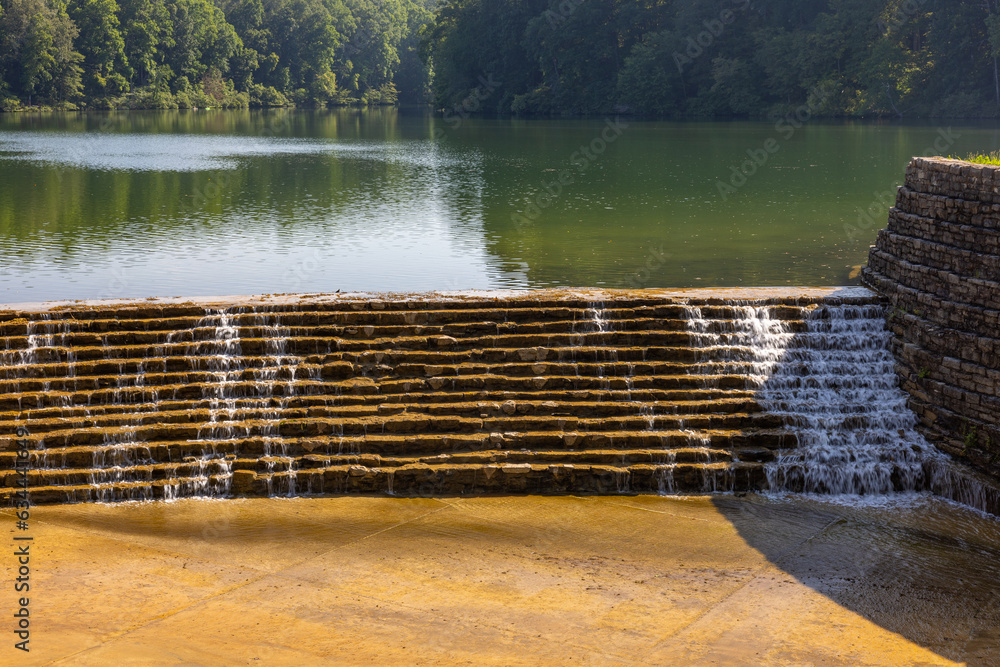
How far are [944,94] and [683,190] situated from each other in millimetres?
39380

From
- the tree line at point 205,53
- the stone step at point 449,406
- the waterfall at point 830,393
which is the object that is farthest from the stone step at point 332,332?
the tree line at point 205,53

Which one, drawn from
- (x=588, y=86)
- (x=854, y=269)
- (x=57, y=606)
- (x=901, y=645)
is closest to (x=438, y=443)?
(x=57, y=606)

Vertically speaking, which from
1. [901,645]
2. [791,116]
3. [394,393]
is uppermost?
[791,116]

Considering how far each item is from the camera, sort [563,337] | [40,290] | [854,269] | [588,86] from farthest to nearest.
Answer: [588,86]
[854,269]
[40,290]
[563,337]

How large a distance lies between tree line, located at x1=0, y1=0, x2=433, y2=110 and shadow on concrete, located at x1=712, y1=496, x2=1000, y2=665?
3596 inches

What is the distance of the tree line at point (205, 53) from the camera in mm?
89438

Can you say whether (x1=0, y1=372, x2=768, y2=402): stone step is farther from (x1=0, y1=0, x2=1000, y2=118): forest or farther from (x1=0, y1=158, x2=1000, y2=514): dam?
(x1=0, y1=0, x2=1000, y2=118): forest

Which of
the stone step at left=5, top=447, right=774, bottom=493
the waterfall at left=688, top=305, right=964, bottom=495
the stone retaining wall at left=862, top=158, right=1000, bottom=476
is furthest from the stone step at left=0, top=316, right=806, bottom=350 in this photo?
the stone step at left=5, top=447, right=774, bottom=493

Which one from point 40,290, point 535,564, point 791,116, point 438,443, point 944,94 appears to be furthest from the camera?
point 791,116

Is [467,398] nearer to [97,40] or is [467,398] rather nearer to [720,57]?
[720,57]

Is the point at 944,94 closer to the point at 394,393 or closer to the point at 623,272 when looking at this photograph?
the point at 623,272

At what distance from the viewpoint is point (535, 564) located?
10203mm

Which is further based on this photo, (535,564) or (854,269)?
(854,269)

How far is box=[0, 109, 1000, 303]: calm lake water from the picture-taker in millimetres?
20266
